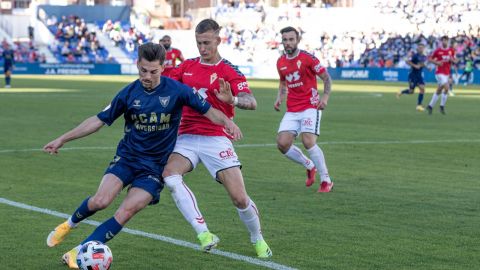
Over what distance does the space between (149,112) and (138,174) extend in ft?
1.71

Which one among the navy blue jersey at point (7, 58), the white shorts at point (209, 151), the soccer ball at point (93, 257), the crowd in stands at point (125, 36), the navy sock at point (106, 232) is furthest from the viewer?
the crowd in stands at point (125, 36)

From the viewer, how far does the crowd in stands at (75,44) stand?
247ft

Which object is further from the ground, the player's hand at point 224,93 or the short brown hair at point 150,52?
the short brown hair at point 150,52

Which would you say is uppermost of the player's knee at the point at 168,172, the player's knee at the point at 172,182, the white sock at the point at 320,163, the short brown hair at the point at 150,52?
the short brown hair at the point at 150,52

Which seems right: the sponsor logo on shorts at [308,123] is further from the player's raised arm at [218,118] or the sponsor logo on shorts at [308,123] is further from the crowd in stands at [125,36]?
the crowd in stands at [125,36]

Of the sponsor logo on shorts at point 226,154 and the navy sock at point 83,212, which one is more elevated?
the sponsor logo on shorts at point 226,154

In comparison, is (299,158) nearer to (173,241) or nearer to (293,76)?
(293,76)

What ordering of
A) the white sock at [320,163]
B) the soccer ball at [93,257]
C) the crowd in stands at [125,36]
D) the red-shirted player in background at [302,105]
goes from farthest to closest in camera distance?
the crowd in stands at [125,36] → the red-shirted player in background at [302,105] → the white sock at [320,163] → the soccer ball at [93,257]

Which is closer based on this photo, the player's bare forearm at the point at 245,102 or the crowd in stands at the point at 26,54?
the player's bare forearm at the point at 245,102

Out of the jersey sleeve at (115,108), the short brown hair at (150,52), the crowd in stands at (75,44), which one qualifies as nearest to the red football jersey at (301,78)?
the jersey sleeve at (115,108)

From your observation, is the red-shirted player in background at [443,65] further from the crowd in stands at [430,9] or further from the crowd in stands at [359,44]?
the crowd in stands at [430,9]

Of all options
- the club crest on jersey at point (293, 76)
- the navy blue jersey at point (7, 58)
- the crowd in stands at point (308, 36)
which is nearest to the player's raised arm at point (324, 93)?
the club crest on jersey at point (293, 76)

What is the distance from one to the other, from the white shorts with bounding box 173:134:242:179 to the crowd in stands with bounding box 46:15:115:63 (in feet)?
219

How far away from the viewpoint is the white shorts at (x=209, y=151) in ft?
29.3
